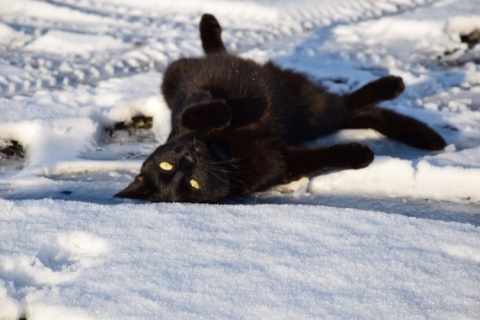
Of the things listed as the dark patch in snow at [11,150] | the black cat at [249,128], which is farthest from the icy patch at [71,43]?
the dark patch in snow at [11,150]

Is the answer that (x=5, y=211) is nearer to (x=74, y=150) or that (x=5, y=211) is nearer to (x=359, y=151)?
(x=74, y=150)

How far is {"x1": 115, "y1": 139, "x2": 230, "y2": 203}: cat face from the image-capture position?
8.64 ft

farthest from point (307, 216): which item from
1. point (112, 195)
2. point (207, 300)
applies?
point (112, 195)

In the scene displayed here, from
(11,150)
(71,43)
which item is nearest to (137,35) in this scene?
(71,43)

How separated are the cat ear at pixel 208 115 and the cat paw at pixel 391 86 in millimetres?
880

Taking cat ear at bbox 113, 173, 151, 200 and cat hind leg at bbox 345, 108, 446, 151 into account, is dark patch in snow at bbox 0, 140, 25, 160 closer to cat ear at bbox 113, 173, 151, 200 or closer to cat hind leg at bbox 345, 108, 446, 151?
cat ear at bbox 113, 173, 151, 200

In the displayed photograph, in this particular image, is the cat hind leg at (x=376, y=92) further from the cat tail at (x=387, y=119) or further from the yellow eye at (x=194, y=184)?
the yellow eye at (x=194, y=184)

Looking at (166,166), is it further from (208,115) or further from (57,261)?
(57,261)

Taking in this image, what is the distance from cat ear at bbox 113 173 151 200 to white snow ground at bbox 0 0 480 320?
8 centimetres

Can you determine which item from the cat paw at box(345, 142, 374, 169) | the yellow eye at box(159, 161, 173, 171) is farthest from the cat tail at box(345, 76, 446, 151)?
the yellow eye at box(159, 161, 173, 171)

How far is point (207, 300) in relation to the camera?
74.5 inches

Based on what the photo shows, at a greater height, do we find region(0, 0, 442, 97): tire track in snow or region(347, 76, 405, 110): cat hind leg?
region(0, 0, 442, 97): tire track in snow

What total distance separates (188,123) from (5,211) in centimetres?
79

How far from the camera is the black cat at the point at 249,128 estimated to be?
2.66m
